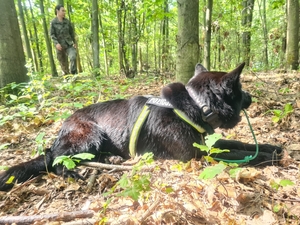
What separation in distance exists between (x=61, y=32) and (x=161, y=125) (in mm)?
6482

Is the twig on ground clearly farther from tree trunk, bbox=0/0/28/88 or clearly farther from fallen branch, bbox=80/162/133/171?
tree trunk, bbox=0/0/28/88

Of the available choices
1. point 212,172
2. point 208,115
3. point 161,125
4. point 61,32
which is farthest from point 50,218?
point 61,32

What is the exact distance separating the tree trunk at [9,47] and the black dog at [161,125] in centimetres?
342

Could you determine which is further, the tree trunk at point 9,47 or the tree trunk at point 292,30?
the tree trunk at point 292,30

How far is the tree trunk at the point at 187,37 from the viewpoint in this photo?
11.1 ft

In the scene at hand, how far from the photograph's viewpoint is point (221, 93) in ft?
7.36

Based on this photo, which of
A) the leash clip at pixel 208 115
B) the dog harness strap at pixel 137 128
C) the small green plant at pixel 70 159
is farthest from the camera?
the dog harness strap at pixel 137 128

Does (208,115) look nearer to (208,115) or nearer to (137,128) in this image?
(208,115)

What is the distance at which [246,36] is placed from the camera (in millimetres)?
11492

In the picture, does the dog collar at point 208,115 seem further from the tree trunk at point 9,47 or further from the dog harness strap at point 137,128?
the tree trunk at point 9,47

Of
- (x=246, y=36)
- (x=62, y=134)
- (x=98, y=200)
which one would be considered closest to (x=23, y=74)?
(x=62, y=134)

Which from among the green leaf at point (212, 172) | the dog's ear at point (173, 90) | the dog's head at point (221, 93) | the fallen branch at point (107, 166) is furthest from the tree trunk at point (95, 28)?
Result: the green leaf at point (212, 172)

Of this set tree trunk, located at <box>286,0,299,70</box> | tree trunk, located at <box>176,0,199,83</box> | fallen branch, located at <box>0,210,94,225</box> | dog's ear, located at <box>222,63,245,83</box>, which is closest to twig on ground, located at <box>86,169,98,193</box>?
fallen branch, located at <box>0,210,94,225</box>

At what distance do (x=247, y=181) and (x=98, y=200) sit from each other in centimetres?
124
